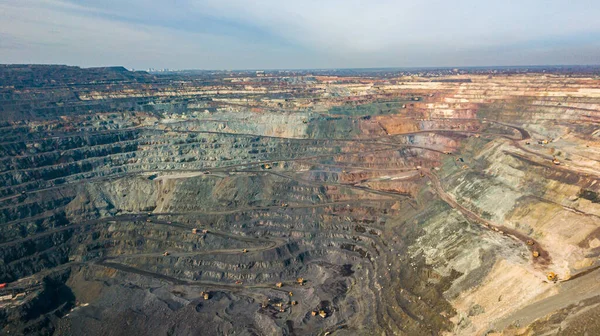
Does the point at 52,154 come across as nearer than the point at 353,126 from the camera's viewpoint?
Yes

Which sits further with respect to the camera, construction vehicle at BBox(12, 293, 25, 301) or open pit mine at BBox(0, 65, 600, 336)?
construction vehicle at BBox(12, 293, 25, 301)

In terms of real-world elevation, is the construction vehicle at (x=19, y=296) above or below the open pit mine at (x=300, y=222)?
below

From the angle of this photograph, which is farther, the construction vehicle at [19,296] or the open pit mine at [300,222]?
the construction vehicle at [19,296]

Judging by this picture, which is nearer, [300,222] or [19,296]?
[19,296]

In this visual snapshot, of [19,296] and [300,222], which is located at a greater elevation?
[300,222]

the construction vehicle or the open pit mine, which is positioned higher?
the open pit mine

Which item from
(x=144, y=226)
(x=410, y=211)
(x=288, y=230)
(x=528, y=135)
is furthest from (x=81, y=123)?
(x=528, y=135)

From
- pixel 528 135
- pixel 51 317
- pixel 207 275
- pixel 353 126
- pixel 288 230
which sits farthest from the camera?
pixel 353 126

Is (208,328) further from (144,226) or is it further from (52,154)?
(52,154)
